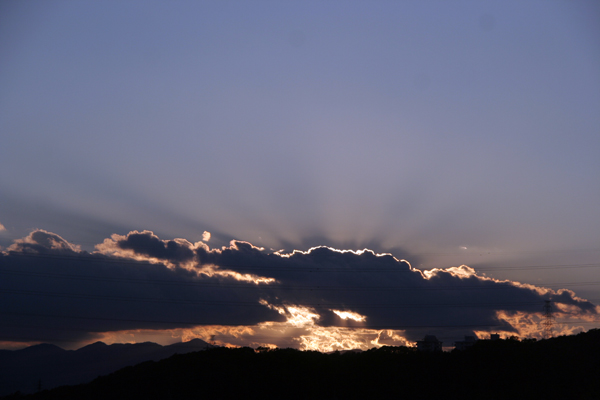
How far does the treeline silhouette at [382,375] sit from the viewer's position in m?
58.0

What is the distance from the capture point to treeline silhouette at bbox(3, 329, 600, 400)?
5803 cm

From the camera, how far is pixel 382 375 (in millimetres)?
72562

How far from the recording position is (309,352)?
324 ft

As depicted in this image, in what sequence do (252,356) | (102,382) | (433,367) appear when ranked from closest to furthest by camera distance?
(433,367) < (102,382) < (252,356)

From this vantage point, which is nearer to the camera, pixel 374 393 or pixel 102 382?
pixel 374 393

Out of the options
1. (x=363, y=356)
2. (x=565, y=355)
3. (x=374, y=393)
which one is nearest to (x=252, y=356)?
(x=363, y=356)

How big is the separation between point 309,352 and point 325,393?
3051cm

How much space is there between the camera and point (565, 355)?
64.1m

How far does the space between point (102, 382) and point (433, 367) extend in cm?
5997

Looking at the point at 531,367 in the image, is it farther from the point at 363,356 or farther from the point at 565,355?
the point at 363,356

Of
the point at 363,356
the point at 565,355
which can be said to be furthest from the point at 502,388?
the point at 363,356

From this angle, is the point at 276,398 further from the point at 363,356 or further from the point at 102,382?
the point at 102,382

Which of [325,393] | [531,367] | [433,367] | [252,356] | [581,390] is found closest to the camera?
[581,390]

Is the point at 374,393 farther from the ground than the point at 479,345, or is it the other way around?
the point at 479,345
